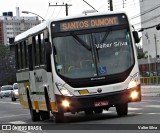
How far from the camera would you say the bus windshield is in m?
15.9

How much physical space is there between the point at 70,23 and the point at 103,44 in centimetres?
120

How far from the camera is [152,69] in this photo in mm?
70500

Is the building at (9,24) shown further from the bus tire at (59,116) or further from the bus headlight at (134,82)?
the bus headlight at (134,82)

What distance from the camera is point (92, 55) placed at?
16016 millimetres

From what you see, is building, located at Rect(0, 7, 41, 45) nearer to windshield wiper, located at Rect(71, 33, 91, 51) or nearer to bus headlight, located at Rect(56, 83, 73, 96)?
windshield wiper, located at Rect(71, 33, 91, 51)

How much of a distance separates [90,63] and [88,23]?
1.29 metres

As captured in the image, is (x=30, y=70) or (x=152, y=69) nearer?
(x=30, y=70)

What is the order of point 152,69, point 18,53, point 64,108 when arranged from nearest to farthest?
point 64,108, point 18,53, point 152,69

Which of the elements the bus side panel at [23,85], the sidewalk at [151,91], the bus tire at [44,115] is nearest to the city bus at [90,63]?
the bus tire at [44,115]

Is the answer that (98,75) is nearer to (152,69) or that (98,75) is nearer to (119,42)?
(119,42)

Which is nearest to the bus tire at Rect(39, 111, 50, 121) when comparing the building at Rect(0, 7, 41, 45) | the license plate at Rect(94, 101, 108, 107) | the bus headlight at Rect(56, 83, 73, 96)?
the bus headlight at Rect(56, 83, 73, 96)

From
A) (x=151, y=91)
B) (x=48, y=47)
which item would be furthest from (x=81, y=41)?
(x=151, y=91)

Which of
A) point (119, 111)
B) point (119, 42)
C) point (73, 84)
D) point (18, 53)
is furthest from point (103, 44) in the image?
point (18, 53)

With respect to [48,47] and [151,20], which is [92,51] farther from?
[151,20]
